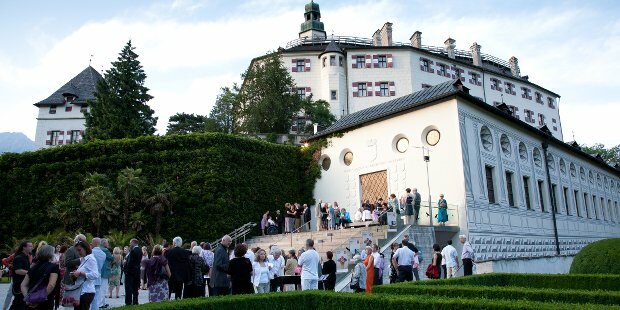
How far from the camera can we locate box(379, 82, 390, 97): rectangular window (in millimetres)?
53500

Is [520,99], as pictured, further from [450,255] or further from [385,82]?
[450,255]

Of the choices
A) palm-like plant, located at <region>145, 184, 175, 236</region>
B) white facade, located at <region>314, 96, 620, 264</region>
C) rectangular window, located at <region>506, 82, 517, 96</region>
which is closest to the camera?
white facade, located at <region>314, 96, 620, 264</region>

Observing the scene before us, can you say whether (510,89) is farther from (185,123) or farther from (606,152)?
(185,123)

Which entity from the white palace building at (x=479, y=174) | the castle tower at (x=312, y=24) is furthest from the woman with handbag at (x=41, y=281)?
the castle tower at (x=312, y=24)

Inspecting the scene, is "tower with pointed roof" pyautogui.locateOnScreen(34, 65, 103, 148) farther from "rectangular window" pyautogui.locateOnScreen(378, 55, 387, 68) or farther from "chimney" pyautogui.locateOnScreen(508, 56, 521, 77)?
"chimney" pyautogui.locateOnScreen(508, 56, 521, 77)

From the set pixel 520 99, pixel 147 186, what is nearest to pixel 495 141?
pixel 147 186

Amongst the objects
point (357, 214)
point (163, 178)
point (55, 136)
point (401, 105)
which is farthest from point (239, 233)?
point (55, 136)

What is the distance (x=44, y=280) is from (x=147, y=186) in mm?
18461

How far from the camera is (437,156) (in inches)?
974

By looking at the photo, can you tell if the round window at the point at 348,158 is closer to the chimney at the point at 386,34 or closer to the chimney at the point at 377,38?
the chimney at the point at 386,34

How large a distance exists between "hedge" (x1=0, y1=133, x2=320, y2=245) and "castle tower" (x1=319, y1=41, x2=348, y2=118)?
2642cm

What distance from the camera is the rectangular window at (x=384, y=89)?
2106 inches

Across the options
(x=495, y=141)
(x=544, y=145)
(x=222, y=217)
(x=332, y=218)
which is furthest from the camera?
(x=544, y=145)

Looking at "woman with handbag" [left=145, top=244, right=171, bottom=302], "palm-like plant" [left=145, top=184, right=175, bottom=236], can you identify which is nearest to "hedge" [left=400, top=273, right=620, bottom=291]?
"woman with handbag" [left=145, top=244, right=171, bottom=302]
